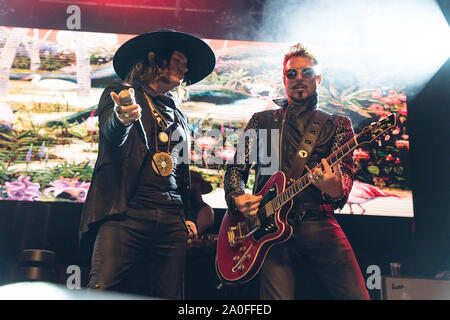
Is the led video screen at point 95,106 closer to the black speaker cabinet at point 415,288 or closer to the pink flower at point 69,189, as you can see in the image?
the pink flower at point 69,189

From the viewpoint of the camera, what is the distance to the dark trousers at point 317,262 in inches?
102

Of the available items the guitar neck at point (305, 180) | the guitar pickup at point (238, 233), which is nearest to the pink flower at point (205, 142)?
the guitar pickup at point (238, 233)

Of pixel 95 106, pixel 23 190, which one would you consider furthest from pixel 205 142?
pixel 23 190

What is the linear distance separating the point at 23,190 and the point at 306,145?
8.52ft

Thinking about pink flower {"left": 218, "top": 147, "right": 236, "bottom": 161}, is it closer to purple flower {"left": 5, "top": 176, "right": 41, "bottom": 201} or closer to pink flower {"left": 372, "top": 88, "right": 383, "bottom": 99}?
pink flower {"left": 372, "top": 88, "right": 383, "bottom": 99}

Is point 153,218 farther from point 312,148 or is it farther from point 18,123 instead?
point 18,123

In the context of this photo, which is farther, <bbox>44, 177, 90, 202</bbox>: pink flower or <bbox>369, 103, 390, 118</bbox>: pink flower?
<bbox>369, 103, 390, 118</bbox>: pink flower

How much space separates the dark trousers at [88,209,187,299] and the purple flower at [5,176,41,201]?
1.78 metres

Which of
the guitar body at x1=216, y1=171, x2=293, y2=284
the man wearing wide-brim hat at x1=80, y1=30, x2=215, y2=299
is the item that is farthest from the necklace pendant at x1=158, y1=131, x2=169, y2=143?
the guitar body at x1=216, y1=171, x2=293, y2=284

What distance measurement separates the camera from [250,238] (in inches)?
114

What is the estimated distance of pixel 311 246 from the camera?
8.69 feet

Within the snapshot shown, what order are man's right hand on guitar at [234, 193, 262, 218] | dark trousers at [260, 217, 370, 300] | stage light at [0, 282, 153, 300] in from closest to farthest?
stage light at [0, 282, 153, 300] < dark trousers at [260, 217, 370, 300] < man's right hand on guitar at [234, 193, 262, 218]

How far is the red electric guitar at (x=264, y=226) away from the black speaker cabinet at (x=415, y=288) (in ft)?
3.21

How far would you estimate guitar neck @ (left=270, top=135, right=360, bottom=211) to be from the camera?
8.90ft
